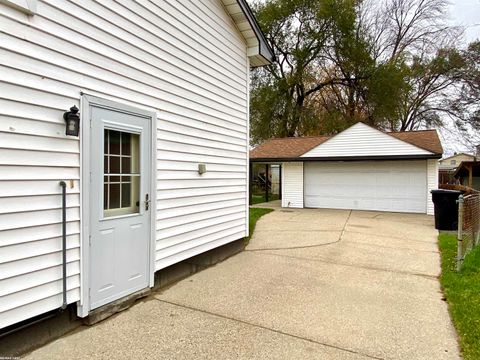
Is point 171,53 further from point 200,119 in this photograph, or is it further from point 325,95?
point 325,95

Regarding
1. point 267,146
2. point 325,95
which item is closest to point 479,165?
point 325,95

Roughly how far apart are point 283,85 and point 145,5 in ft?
63.3

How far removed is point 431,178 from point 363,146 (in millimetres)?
2906

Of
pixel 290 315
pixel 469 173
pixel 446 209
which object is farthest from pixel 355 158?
pixel 290 315

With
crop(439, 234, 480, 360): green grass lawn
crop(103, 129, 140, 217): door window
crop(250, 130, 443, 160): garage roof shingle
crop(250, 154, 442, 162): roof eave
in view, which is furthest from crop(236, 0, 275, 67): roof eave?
crop(250, 130, 443, 160): garage roof shingle

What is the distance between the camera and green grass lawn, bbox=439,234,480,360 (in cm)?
290

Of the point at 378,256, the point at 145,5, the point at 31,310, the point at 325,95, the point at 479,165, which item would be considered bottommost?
the point at 378,256

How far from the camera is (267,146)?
17.0 m

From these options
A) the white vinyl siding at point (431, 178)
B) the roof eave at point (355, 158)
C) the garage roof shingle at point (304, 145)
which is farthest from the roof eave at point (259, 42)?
the white vinyl siding at point (431, 178)

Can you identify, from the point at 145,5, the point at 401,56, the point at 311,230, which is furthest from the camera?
the point at 401,56

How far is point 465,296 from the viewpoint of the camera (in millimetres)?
3936

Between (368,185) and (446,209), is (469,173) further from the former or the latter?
(446,209)

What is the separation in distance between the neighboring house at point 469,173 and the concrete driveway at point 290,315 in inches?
627

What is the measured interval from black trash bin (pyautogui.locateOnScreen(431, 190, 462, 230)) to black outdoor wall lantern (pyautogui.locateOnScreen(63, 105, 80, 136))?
9044 mm
